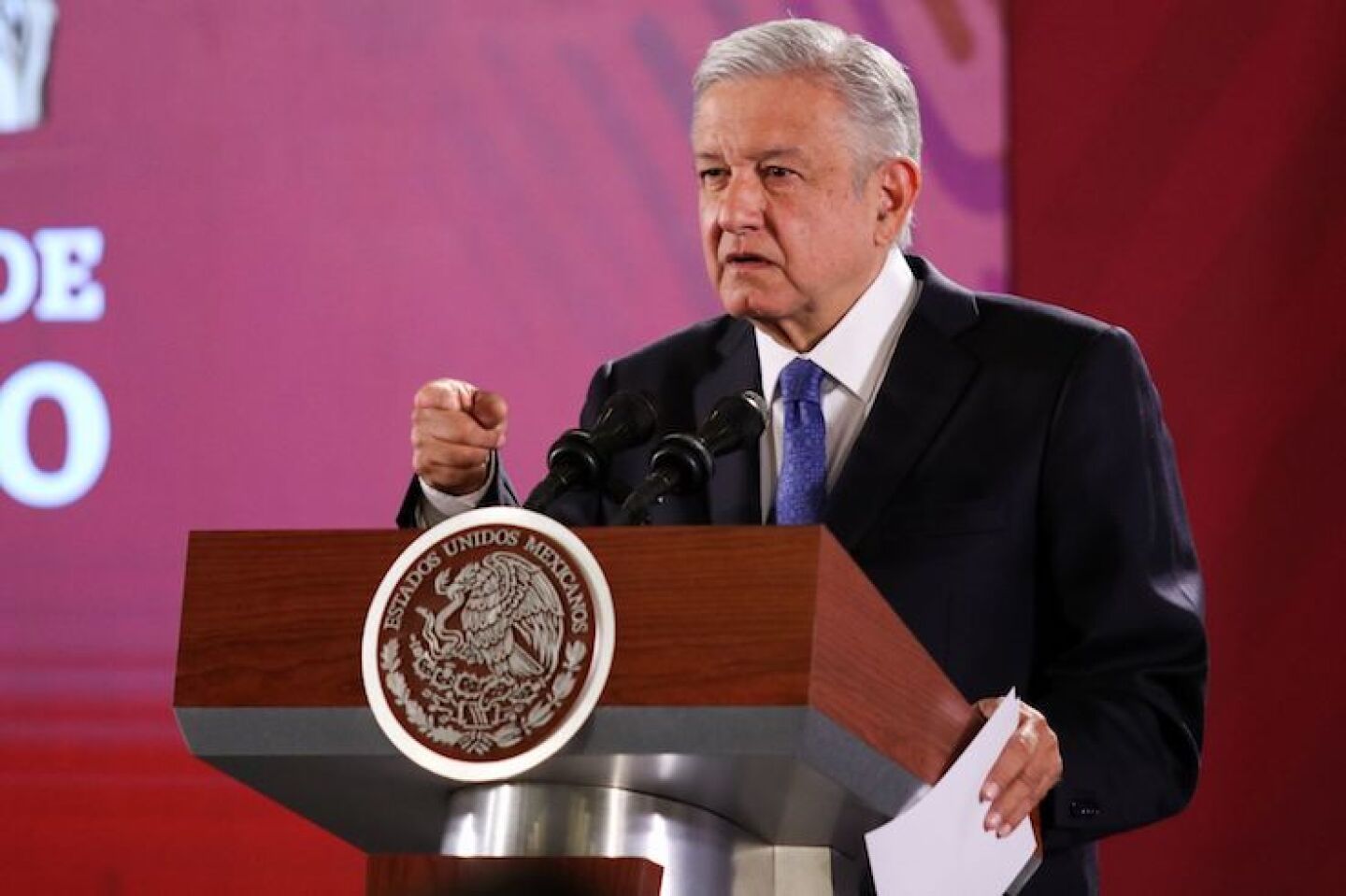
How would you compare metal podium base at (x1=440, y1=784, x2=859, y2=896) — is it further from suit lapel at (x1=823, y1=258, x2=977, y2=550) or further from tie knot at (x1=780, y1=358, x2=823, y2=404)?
tie knot at (x1=780, y1=358, x2=823, y2=404)

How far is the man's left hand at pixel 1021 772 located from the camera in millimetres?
1370

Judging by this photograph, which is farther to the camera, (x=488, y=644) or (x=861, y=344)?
(x=861, y=344)

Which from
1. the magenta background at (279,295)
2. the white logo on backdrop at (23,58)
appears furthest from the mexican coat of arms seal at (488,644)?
the white logo on backdrop at (23,58)

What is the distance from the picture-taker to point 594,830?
122cm

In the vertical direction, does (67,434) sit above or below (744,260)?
below

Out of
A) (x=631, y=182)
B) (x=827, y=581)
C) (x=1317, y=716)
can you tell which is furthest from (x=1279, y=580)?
(x=827, y=581)

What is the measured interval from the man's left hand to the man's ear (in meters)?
0.70

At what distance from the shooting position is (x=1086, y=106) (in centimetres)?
280

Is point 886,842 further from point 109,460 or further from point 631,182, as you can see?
point 109,460

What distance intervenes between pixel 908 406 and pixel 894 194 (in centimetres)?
27

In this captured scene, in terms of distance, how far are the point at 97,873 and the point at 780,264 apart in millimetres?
1599

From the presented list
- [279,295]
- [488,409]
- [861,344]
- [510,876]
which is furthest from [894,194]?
[279,295]

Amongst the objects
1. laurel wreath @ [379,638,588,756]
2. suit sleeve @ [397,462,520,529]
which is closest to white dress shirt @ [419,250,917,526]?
suit sleeve @ [397,462,520,529]

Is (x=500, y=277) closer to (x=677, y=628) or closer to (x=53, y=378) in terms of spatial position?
(x=53, y=378)
